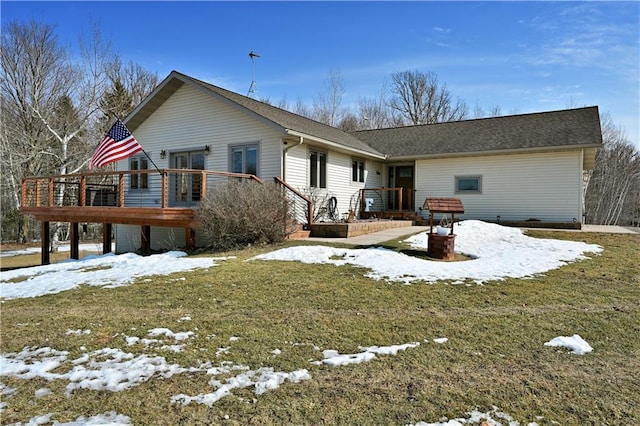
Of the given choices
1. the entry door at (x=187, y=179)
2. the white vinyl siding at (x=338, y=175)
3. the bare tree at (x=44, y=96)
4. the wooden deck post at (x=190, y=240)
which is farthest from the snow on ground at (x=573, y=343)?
the bare tree at (x=44, y=96)

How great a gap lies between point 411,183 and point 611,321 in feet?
44.9

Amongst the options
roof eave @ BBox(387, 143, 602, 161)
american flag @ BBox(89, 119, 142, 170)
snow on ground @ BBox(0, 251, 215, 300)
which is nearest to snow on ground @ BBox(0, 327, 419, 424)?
snow on ground @ BBox(0, 251, 215, 300)

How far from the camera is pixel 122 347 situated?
145 inches

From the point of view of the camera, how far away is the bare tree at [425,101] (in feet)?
119

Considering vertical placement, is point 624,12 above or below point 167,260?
above

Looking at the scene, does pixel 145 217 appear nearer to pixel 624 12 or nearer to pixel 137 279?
pixel 137 279

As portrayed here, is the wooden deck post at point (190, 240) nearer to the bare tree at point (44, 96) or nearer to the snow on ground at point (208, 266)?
the snow on ground at point (208, 266)

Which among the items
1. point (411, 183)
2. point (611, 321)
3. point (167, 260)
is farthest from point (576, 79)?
point (167, 260)

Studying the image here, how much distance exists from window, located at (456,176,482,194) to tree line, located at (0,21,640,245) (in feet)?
40.0

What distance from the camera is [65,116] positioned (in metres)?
22.4

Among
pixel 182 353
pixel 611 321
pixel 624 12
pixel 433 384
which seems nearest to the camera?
pixel 433 384

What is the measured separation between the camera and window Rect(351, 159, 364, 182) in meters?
15.8

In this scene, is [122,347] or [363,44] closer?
[122,347]

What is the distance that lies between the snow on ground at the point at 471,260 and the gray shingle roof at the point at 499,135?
5789mm
